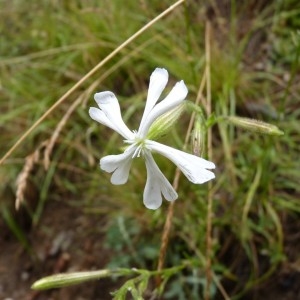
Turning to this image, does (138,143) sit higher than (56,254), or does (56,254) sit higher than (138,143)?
(138,143)

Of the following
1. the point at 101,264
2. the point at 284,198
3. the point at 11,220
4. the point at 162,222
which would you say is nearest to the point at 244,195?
the point at 284,198

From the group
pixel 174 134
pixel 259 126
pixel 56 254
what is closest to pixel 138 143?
pixel 259 126

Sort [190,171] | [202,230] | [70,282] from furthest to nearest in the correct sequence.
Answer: [202,230] < [70,282] < [190,171]

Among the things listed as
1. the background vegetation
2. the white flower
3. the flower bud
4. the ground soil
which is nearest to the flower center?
the white flower

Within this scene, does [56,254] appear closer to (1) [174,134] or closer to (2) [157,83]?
(1) [174,134]

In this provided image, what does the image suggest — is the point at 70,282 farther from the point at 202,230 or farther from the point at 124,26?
the point at 124,26

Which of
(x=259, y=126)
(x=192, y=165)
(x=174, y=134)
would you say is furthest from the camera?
(x=174, y=134)
